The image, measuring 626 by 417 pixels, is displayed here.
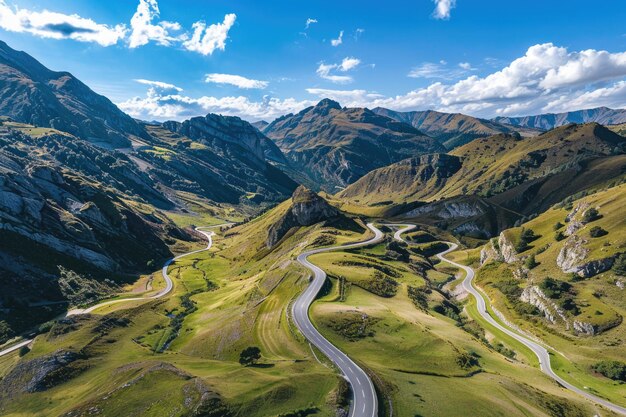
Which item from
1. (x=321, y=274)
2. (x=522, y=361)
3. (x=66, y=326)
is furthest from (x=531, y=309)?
Result: (x=66, y=326)

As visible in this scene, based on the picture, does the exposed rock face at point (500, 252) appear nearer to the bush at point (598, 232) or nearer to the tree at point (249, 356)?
the bush at point (598, 232)

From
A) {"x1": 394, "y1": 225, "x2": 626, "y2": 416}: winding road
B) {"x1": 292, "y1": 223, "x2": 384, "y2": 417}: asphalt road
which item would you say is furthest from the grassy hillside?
{"x1": 292, "y1": 223, "x2": 384, "y2": 417}: asphalt road

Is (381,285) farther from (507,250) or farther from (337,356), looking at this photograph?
(507,250)

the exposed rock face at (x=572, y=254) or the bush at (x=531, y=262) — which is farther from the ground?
the exposed rock face at (x=572, y=254)

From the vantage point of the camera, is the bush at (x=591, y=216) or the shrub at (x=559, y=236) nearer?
the bush at (x=591, y=216)

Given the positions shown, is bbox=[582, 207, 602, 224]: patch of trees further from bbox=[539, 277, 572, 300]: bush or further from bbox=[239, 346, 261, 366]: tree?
bbox=[239, 346, 261, 366]: tree

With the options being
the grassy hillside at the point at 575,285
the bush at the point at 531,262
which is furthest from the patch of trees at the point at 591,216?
the bush at the point at 531,262

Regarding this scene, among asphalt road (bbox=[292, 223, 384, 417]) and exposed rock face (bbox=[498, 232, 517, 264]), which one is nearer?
asphalt road (bbox=[292, 223, 384, 417])
